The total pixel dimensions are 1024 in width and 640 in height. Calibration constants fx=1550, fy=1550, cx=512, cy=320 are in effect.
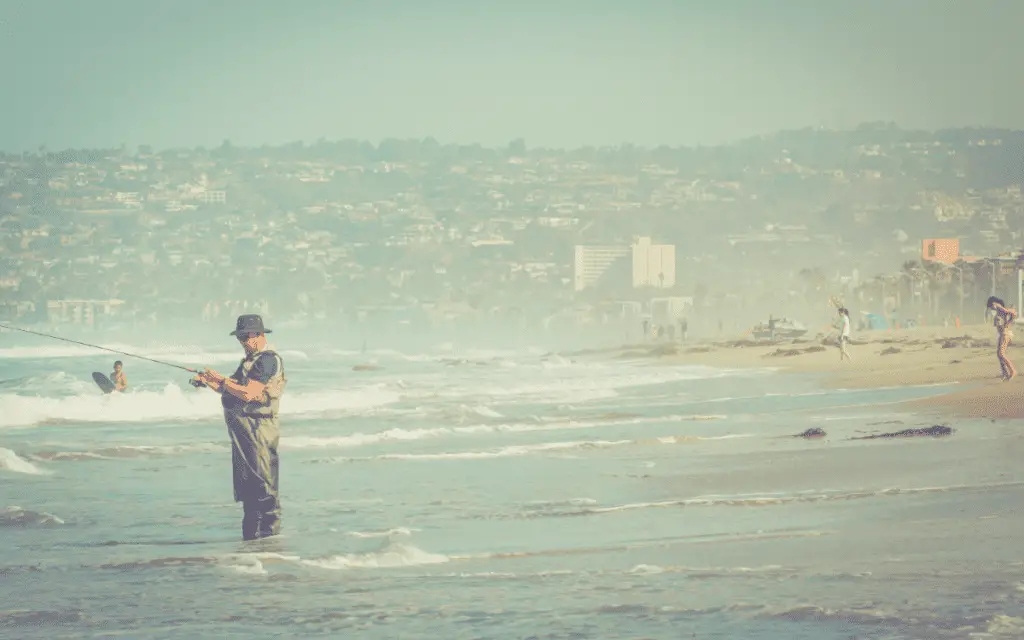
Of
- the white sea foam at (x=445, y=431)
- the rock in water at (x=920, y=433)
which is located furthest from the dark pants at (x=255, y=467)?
the white sea foam at (x=445, y=431)

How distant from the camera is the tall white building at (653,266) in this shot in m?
111

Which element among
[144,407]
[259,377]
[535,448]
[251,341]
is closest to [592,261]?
[144,407]

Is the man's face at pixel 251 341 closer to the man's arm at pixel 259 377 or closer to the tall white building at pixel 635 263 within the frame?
the man's arm at pixel 259 377

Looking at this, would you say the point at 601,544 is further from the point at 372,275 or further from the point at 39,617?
the point at 372,275

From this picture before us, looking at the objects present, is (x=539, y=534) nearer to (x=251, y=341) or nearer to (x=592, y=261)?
(x=251, y=341)

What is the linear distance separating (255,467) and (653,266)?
106 metres

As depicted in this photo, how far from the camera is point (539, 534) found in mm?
7750

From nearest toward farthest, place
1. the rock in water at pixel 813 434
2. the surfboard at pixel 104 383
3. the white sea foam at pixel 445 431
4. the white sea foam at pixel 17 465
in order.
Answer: the white sea foam at pixel 17 465 → the rock in water at pixel 813 434 → the white sea foam at pixel 445 431 → the surfboard at pixel 104 383

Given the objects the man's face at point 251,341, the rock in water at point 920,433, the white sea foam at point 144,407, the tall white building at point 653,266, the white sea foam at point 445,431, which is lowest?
the white sea foam at point 144,407

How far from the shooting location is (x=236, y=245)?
120 meters

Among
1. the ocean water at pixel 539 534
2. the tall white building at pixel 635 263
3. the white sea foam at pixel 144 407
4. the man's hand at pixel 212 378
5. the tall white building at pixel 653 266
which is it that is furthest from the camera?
the tall white building at pixel 635 263

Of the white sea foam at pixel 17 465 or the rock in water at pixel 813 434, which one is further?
the rock in water at pixel 813 434

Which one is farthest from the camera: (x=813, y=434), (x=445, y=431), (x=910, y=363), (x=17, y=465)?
(x=910, y=363)

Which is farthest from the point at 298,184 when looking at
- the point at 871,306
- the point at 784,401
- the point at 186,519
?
the point at 186,519
